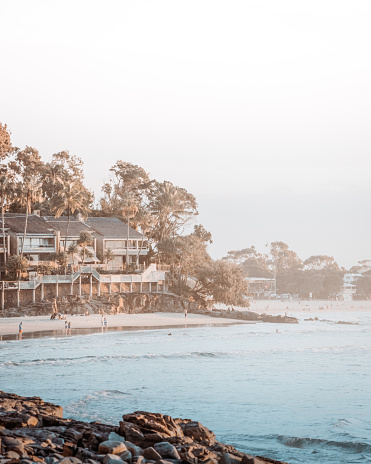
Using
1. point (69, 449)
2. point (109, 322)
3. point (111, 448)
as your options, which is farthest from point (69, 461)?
point (109, 322)

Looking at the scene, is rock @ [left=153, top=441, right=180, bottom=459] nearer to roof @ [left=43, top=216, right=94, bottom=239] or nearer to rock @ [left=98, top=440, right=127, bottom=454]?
rock @ [left=98, top=440, right=127, bottom=454]

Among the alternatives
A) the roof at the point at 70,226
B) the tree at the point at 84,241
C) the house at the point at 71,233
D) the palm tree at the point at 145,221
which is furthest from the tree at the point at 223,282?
the tree at the point at 84,241

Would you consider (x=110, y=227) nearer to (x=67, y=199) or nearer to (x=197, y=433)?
(x=67, y=199)

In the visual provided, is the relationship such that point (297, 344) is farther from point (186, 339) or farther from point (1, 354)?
point (1, 354)

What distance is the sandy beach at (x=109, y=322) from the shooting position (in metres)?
52.1

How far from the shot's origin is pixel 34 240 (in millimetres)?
64125

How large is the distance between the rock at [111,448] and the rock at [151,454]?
0.42 m

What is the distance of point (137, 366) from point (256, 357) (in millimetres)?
8298

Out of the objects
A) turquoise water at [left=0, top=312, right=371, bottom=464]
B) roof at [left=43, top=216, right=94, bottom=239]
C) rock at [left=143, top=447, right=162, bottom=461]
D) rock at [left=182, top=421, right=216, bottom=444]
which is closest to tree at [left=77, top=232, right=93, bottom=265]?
roof at [left=43, top=216, right=94, bottom=239]

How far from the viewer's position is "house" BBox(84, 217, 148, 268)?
7150cm

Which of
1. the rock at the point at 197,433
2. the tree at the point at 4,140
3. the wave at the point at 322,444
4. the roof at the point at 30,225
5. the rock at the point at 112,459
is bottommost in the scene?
the wave at the point at 322,444

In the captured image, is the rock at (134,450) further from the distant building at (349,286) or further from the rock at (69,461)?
the distant building at (349,286)

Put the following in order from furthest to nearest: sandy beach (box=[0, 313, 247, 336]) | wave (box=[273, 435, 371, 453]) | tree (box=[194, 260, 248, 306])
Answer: tree (box=[194, 260, 248, 306]) → sandy beach (box=[0, 313, 247, 336]) → wave (box=[273, 435, 371, 453])

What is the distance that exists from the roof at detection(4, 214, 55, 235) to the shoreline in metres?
10.1
